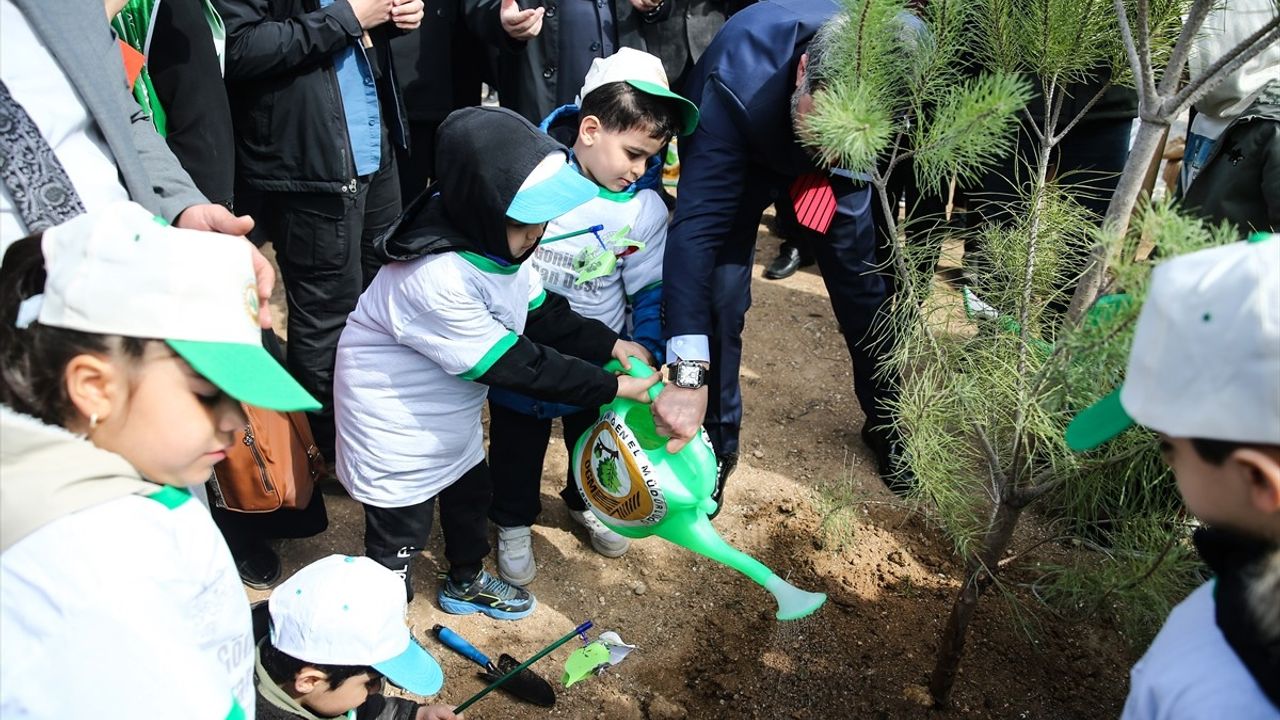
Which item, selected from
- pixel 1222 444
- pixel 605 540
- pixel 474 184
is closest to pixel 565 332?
pixel 474 184

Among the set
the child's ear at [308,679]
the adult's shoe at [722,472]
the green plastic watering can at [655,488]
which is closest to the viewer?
the child's ear at [308,679]

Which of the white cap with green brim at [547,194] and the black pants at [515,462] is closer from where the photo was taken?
the white cap with green brim at [547,194]

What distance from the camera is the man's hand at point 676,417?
2.35 meters

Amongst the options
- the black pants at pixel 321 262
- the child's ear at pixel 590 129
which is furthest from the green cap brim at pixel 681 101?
the black pants at pixel 321 262

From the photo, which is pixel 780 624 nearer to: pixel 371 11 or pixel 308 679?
pixel 308 679

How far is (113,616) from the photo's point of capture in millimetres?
1122

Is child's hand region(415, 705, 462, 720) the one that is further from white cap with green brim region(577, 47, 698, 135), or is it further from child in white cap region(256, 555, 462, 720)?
white cap with green brim region(577, 47, 698, 135)

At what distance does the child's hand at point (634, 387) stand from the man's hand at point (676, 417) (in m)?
0.05

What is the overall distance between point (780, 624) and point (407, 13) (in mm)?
2183

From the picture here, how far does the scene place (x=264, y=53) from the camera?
8.68 ft

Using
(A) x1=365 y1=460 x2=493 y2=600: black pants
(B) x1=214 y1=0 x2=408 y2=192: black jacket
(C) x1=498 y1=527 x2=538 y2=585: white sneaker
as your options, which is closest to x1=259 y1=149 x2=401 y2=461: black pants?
(B) x1=214 y1=0 x2=408 y2=192: black jacket

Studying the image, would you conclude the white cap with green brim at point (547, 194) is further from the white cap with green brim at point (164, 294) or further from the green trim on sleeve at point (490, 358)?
the white cap with green brim at point (164, 294)

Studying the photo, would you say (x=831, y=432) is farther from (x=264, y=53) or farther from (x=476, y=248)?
(x=264, y=53)

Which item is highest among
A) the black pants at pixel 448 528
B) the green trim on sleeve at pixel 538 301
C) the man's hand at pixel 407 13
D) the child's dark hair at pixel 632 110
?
the man's hand at pixel 407 13
